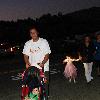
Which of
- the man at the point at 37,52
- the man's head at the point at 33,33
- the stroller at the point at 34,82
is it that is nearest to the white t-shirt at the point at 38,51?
the man at the point at 37,52

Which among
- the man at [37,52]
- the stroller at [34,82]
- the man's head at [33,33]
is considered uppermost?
the man's head at [33,33]

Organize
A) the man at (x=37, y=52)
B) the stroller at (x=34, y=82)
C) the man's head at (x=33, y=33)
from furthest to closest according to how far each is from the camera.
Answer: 1. the man's head at (x=33, y=33)
2. the man at (x=37, y=52)
3. the stroller at (x=34, y=82)

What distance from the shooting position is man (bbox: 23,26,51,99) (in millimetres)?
10055

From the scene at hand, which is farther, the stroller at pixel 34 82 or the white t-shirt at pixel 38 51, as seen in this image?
the white t-shirt at pixel 38 51

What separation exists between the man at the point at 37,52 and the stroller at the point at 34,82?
0.34 m

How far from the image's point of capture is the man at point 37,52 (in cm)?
1005

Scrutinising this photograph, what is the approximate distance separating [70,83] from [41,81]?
219 inches

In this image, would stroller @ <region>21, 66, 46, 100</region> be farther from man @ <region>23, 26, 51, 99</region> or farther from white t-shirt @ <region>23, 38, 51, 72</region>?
white t-shirt @ <region>23, 38, 51, 72</region>

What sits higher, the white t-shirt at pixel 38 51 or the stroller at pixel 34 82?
the white t-shirt at pixel 38 51

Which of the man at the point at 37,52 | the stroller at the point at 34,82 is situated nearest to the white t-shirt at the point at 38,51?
the man at the point at 37,52

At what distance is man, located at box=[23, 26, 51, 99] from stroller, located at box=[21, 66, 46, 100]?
1.11ft

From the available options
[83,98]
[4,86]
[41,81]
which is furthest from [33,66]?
[4,86]

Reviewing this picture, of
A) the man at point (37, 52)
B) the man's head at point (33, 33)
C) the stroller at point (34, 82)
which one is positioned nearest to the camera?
the stroller at point (34, 82)

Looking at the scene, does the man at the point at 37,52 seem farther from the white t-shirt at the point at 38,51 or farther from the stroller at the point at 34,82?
the stroller at the point at 34,82
